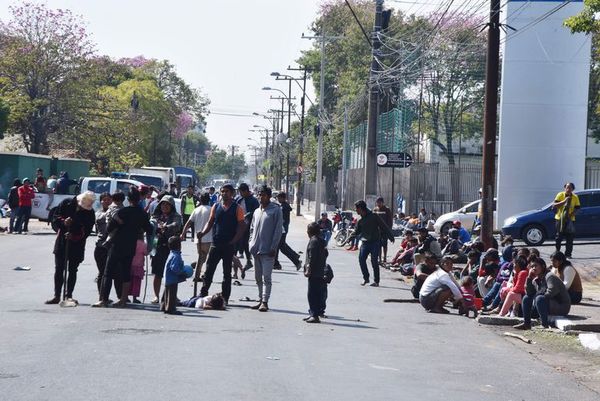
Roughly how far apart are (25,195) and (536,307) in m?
21.4

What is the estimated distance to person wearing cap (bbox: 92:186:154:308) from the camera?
15.4 m

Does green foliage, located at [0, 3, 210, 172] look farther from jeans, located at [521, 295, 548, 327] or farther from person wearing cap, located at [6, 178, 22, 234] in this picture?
jeans, located at [521, 295, 548, 327]

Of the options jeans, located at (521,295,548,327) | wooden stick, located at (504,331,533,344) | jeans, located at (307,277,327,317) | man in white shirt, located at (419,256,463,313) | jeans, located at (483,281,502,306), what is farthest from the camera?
jeans, located at (483,281,502,306)

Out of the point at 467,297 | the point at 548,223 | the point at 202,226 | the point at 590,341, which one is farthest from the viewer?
the point at 548,223

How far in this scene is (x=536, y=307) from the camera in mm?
15969

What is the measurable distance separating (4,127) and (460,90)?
24187 mm

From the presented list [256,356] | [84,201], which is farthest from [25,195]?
[256,356]

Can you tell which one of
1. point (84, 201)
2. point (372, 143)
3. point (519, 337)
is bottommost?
point (519, 337)

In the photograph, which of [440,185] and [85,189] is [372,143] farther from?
[440,185]

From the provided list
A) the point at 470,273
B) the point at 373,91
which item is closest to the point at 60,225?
the point at 470,273

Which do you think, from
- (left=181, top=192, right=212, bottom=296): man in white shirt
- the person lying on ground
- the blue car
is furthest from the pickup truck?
the person lying on ground

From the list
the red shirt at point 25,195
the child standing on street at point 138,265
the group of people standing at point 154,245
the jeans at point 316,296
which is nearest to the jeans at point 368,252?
the group of people standing at point 154,245

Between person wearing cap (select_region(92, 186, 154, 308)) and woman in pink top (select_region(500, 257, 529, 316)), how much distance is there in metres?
5.58

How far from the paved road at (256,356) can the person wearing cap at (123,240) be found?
1.67ft
